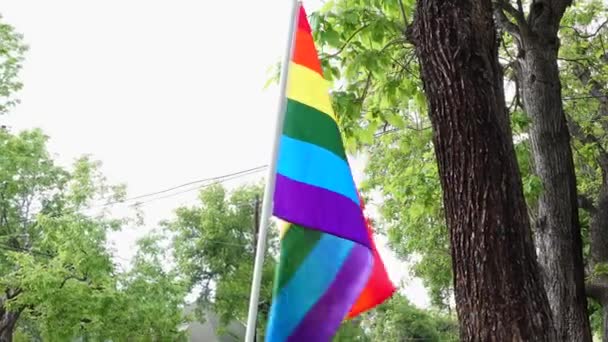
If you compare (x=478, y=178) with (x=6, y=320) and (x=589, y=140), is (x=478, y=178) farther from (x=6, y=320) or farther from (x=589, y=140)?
(x=6, y=320)

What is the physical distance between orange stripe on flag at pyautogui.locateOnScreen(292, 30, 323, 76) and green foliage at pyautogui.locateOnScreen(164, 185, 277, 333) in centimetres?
2576

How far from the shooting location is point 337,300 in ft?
9.43

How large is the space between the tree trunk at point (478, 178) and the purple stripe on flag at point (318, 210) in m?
0.73

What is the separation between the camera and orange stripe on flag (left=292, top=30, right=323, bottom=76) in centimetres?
315

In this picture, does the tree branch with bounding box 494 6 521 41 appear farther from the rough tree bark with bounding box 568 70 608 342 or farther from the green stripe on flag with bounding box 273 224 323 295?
the green stripe on flag with bounding box 273 224 323 295

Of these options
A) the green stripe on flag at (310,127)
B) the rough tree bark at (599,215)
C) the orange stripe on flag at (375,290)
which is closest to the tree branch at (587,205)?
the rough tree bark at (599,215)

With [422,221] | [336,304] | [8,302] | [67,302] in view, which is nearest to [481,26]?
[336,304]

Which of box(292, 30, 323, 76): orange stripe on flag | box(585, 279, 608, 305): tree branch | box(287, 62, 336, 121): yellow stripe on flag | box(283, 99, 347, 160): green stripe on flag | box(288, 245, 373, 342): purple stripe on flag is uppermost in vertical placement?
box(585, 279, 608, 305): tree branch

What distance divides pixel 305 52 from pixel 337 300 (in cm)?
114

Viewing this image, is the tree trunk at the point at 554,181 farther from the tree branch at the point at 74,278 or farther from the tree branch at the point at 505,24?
the tree branch at the point at 74,278

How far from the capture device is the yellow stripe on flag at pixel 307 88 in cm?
307

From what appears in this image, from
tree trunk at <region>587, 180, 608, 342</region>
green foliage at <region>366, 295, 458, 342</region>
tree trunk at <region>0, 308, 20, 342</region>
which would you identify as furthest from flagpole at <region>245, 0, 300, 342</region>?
green foliage at <region>366, 295, 458, 342</region>

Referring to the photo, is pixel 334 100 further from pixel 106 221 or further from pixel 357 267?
pixel 106 221

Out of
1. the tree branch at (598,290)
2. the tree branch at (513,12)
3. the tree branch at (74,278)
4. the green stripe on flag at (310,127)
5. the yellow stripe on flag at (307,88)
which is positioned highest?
the tree branch at (513,12)
